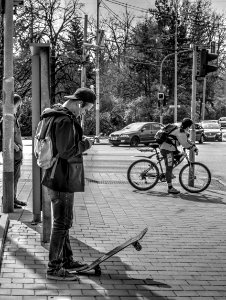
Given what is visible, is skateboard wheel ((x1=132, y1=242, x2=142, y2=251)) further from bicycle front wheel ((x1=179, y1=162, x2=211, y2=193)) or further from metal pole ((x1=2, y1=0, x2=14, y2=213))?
bicycle front wheel ((x1=179, y1=162, x2=211, y2=193))

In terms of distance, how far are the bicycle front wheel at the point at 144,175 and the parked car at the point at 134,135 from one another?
Answer: 18.7 meters

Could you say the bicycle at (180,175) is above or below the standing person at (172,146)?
below

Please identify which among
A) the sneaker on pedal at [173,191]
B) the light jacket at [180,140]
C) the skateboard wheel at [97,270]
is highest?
the light jacket at [180,140]

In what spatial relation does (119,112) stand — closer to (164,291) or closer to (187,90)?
(187,90)

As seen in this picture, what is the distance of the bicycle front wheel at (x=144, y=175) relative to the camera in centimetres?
1102

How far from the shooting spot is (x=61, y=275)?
4812 mm

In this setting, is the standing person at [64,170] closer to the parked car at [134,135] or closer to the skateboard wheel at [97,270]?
the skateboard wheel at [97,270]

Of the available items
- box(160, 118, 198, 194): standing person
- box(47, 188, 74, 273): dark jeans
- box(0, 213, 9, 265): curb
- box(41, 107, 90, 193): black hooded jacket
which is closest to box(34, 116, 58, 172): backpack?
box(41, 107, 90, 193): black hooded jacket

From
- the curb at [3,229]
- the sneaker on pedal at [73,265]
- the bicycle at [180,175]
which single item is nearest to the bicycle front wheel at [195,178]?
the bicycle at [180,175]

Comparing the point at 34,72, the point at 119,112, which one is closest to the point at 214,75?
the point at 119,112

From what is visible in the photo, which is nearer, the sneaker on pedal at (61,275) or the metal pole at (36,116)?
the sneaker on pedal at (61,275)

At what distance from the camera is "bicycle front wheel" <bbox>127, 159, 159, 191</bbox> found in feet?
36.1

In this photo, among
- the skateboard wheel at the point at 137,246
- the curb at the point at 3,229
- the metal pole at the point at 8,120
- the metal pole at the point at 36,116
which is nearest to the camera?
the skateboard wheel at the point at 137,246

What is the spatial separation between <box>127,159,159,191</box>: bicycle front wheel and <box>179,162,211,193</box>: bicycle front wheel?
54 cm
